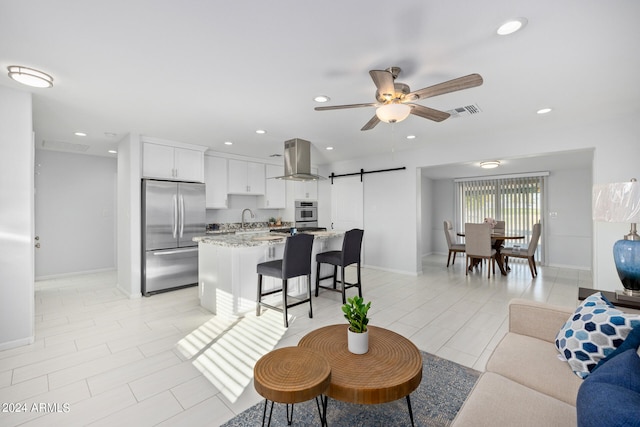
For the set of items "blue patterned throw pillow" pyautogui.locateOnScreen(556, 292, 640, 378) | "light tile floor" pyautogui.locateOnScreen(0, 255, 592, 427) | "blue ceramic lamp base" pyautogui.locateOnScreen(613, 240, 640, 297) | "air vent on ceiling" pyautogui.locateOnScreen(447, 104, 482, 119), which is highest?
"air vent on ceiling" pyautogui.locateOnScreen(447, 104, 482, 119)

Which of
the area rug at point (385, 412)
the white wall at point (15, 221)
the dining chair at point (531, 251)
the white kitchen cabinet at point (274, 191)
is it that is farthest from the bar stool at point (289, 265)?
the dining chair at point (531, 251)

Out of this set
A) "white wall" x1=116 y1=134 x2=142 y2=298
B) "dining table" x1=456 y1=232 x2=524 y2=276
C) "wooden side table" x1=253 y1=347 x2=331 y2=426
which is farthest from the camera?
"dining table" x1=456 y1=232 x2=524 y2=276

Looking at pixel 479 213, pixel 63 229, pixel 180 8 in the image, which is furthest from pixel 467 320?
pixel 63 229

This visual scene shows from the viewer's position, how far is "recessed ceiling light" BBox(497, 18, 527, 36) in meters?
1.80

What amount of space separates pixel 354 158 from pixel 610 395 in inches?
240

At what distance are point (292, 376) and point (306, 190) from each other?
5.74 m

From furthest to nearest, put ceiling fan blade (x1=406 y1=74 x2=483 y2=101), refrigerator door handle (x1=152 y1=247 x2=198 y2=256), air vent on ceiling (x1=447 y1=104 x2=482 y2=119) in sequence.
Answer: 1. refrigerator door handle (x1=152 y1=247 x2=198 y2=256)
2. air vent on ceiling (x1=447 y1=104 x2=482 y2=119)
3. ceiling fan blade (x1=406 y1=74 x2=483 y2=101)

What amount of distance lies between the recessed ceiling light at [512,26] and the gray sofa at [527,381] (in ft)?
6.04

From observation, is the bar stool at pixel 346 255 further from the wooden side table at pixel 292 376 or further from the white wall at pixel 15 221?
the white wall at pixel 15 221

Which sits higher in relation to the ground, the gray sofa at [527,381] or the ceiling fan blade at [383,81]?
the ceiling fan blade at [383,81]

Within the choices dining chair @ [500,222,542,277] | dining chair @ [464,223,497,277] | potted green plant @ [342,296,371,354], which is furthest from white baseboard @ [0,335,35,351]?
dining chair @ [500,222,542,277]

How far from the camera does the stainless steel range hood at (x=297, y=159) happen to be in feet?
14.9

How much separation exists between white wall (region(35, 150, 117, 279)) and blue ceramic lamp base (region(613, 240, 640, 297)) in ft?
25.4

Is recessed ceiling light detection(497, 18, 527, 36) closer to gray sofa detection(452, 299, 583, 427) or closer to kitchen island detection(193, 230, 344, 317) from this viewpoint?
gray sofa detection(452, 299, 583, 427)
